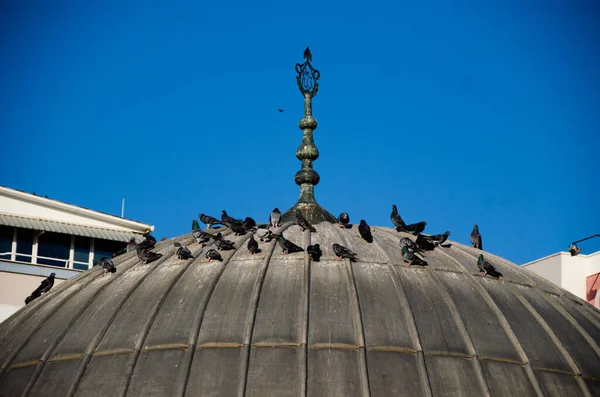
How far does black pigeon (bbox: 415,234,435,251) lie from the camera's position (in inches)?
1368

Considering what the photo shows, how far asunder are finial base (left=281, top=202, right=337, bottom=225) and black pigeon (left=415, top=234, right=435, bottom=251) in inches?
118

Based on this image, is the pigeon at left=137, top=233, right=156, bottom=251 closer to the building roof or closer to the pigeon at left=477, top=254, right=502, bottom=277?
the pigeon at left=477, top=254, right=502, bottom=277

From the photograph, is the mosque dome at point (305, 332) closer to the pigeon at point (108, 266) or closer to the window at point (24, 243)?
the pigeon at point (108, 266)

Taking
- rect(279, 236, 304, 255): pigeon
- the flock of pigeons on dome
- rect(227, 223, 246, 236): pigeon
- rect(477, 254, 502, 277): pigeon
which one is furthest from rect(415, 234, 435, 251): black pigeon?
rect(227, 223, 246, 236): pigeon

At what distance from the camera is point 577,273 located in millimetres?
57812

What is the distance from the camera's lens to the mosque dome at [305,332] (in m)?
29.2

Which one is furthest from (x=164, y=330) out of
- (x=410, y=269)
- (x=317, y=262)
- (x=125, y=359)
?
(x=410, y=269)

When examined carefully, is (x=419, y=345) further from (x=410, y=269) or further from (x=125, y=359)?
(x=125, y=359)

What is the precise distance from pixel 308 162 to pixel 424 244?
542cm

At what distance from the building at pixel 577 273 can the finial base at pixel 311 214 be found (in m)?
22.3

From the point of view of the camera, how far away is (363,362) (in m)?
29.2

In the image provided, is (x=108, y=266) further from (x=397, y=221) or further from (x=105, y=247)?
(x=105, y=247)

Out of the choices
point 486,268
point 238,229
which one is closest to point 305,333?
point 238,229

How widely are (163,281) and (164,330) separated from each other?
Answer: 231 centimetres
